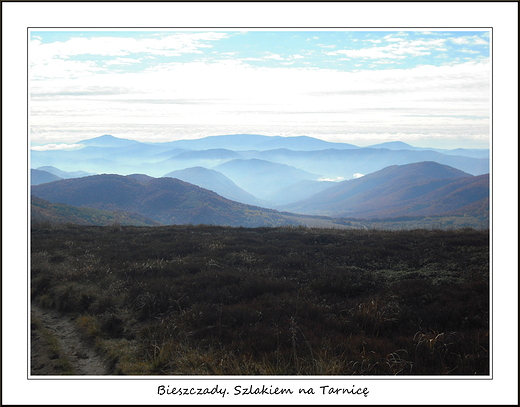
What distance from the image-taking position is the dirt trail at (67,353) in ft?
22.8

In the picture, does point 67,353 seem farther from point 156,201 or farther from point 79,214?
point 156,201

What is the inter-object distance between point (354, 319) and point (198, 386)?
4006mm

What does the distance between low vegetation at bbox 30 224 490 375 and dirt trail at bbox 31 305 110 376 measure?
0.26 m

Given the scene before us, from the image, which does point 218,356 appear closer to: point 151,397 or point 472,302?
point 151,397

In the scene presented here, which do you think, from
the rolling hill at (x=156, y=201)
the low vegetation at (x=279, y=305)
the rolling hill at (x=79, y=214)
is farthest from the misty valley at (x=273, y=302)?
the rolling hill at (x=156, y=201)

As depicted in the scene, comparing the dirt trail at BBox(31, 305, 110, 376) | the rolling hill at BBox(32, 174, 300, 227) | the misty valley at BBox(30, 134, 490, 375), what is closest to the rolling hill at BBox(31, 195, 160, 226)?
the rolling hill at BBox(32, 174, 300, 227)

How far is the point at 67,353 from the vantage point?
7.62 meters

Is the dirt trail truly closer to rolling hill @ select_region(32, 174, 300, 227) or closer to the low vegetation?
the low vegetation

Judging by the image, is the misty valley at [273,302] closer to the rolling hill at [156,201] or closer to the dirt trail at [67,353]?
the dirt trail at [67,353]

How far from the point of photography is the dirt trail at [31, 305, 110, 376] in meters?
6.96

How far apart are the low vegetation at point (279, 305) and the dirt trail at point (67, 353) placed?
264mm

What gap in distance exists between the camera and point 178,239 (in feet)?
64.6

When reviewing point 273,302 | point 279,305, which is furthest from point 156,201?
point 279,305

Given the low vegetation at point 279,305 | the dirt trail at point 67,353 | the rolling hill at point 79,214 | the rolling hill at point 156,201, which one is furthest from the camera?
the rolling hill at point 156,201
